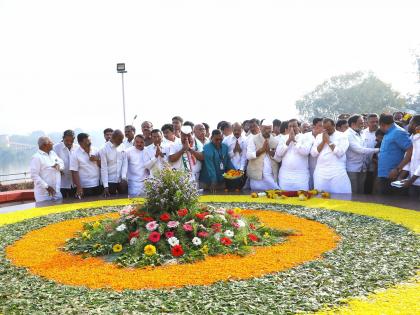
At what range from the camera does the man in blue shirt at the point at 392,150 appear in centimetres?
839

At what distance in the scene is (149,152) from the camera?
31.1 ft

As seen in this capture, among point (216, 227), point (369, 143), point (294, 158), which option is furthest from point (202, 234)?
point (369, 143)

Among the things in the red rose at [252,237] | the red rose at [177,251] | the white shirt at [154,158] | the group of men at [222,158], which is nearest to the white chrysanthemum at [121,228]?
the red rose at [177,251]

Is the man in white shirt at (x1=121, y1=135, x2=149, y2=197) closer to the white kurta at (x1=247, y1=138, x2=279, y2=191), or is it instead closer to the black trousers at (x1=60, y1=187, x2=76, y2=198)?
the black trousers at (x1=60, y1=187, x2=76, y2=198)

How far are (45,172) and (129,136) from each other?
6.46 ft

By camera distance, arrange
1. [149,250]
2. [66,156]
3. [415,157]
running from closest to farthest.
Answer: [149,250], [415,157], [66,156]

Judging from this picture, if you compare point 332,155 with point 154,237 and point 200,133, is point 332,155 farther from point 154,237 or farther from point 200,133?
point 154,237

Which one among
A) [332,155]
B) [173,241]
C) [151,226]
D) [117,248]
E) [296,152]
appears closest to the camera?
[173,241]

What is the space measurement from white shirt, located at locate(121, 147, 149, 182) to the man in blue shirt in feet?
15.9

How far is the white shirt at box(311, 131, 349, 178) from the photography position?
900cm

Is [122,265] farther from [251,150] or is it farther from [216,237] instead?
[251,150]

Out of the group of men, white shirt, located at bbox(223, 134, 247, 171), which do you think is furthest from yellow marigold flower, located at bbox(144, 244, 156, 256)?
white shirt, located at bbox(223, 134, 247, 171)

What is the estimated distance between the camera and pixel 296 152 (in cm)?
954

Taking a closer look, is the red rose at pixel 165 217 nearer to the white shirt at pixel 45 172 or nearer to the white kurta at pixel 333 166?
the white kurta at pixel 333 166
